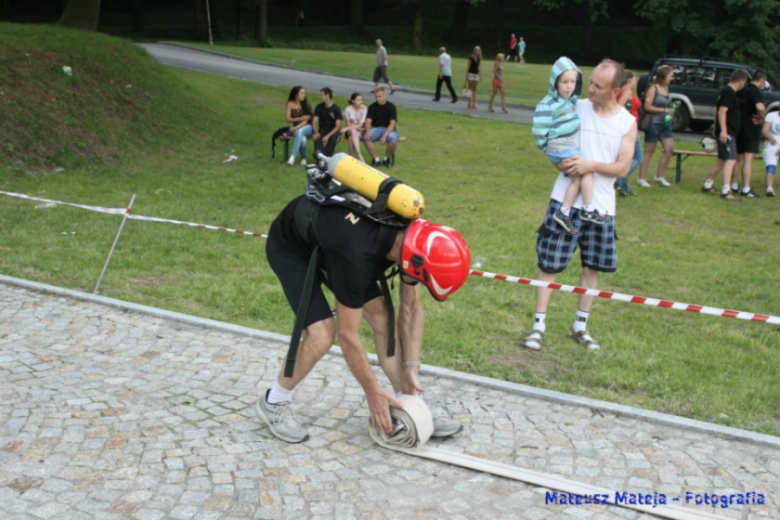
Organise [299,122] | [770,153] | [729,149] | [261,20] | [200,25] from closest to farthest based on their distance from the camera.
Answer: [729,149] < [770,153] < [299,122] < [261,20] < [200,25]

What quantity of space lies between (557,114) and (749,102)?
7711mm

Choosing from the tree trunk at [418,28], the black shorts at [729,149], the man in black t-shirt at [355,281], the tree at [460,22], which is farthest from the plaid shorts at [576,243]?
the tree at [460,22]

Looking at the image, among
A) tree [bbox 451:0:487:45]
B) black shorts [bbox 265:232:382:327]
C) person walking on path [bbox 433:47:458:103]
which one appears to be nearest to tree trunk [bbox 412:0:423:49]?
tree [bbox 451:0:487:45]

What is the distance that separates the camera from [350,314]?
4.25 meters

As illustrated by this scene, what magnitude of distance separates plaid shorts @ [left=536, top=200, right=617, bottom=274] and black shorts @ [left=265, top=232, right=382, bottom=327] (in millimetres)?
2147

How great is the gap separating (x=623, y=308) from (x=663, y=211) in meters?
4.76

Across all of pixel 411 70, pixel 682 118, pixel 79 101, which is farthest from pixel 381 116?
pixel 411 70

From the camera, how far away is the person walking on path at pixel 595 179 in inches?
252

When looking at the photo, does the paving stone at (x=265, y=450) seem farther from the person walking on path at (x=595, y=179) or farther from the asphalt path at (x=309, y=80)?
the asphalt path at (x=309, y=80)

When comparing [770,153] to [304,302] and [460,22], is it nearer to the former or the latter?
[304,302]

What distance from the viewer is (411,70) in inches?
1339

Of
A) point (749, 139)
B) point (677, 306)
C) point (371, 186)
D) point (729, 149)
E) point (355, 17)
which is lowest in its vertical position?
point (677, 306)

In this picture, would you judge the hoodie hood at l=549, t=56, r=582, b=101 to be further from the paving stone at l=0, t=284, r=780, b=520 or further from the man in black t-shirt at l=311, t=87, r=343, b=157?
the man in black t-shirt at l=311, t=87, r=343, b=157

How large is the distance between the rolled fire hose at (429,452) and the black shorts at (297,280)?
657 millimetres
